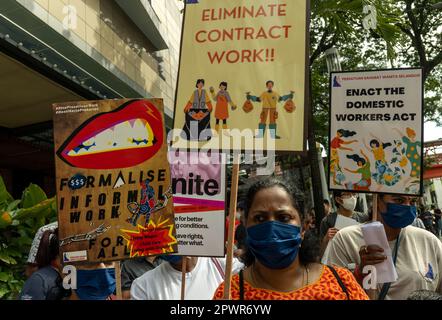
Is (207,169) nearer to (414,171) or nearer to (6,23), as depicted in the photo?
(414,171)

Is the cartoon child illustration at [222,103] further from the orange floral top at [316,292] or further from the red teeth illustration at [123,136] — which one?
the orange floral top at [316,292]

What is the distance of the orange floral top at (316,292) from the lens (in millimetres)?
1808

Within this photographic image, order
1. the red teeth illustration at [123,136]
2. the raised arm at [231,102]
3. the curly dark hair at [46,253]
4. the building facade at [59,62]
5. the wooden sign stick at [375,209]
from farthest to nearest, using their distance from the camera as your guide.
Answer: the building facade at [59,62] → the curly dark hair at [46,253] → the wooden sign stick at [375,209] → the red teeth illustration at [123,136] → the raised arm at [231,102]

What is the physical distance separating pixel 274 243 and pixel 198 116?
0.75 meters

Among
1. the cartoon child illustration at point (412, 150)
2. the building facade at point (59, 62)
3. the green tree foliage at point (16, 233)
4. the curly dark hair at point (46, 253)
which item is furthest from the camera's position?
the building facade at point (59, 62)

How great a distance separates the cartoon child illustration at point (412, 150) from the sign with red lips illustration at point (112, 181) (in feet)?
4.59

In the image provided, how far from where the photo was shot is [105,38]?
11234mm

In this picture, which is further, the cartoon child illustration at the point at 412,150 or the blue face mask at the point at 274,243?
the cartoon child illustration at the point at 412,150

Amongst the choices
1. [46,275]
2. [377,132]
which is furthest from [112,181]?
[377,132]

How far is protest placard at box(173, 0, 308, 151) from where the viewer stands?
2182 mm

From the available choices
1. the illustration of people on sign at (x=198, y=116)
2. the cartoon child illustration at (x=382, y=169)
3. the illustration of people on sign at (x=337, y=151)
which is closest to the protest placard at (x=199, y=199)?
the illustration of people on sign at (x=198, y=116)
